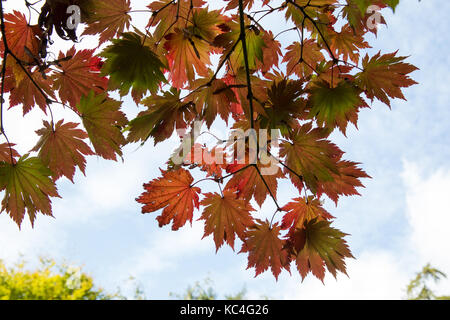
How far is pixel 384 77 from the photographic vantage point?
1.29m

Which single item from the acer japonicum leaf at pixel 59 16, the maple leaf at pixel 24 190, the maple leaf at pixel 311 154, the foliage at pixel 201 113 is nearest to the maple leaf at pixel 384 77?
the foliage at pixel 201 113

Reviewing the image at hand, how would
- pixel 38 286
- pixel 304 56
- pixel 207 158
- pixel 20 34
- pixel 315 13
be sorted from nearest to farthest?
pixel 20 34, pixel 207 158, pixel 315 13, pixel 304 56, pixel 38 286

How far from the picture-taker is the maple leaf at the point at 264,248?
1.32m

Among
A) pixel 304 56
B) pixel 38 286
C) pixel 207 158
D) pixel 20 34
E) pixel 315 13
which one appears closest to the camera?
pixel 20 34

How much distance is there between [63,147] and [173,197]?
433 mm

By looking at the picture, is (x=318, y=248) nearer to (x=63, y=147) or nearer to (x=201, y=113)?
(x=201, y=113)

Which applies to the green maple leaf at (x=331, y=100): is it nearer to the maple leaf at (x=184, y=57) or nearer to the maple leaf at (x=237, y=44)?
the maple leaf at (x=237, y=44)

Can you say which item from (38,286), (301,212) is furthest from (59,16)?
(38,286)

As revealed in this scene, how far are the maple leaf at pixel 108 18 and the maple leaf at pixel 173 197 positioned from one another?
562mm

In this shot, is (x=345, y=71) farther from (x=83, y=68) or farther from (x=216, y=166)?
(x=83, y=68)

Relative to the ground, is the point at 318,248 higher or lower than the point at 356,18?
lower

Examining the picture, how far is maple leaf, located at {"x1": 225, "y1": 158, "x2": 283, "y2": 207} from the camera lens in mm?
1205

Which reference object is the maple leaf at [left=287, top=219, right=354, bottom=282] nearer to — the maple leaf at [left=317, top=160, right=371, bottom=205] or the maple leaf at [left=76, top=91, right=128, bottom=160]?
the maple leaf at [left=317, top=160, right=371, bottom=205]

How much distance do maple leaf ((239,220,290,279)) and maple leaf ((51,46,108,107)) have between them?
0.79m
